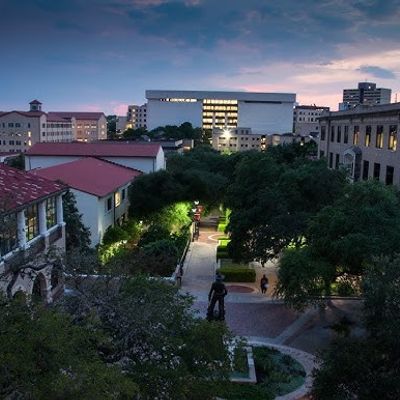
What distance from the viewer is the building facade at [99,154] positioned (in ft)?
178

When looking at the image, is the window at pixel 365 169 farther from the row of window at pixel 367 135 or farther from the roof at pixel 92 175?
the roof at pixel 92 175

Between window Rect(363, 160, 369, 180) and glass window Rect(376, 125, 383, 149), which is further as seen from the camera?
window Rect(363, 160, 369, 180)

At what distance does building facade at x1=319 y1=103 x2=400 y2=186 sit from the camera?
39875mm

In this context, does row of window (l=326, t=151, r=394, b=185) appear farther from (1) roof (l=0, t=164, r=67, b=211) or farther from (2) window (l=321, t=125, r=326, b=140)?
(1) roof (l=0, t=164, r=67, b=211)

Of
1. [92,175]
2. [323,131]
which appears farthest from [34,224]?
[323,131]

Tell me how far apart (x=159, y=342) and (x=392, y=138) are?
109ft

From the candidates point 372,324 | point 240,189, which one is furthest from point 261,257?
point 372,324

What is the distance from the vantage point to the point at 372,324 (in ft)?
39.9

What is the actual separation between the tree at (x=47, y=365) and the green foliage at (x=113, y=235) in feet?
89.9

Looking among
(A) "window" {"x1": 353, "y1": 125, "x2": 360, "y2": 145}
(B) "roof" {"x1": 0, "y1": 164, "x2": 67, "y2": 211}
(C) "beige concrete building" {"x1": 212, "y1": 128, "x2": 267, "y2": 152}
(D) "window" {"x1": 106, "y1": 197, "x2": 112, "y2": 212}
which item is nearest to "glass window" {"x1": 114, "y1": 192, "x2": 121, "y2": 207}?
(D) "window" {"x1": 106, "y1": 197, "x2": 112, "y2": 212}

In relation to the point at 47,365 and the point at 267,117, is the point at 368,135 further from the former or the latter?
the point at 267,117

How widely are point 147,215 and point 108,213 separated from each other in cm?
441

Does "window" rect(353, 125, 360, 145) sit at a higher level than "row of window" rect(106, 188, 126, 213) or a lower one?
higher

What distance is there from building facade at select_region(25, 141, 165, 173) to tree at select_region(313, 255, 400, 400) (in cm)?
4290
